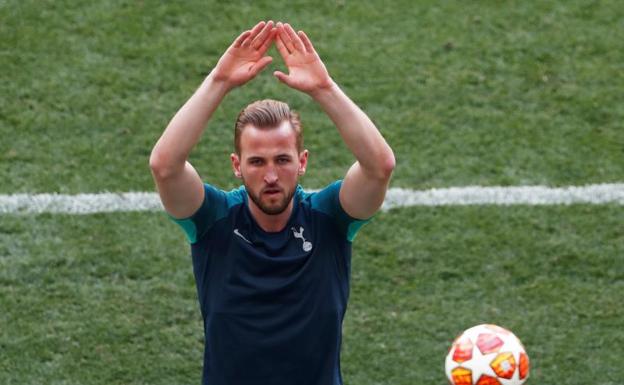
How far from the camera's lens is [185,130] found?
16.3ft

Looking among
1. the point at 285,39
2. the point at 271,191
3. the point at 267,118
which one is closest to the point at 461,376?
the point at 271,191

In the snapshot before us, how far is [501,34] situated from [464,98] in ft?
2.83

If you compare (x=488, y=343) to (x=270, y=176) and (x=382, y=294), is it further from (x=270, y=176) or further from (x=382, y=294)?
(x=382, y=294)

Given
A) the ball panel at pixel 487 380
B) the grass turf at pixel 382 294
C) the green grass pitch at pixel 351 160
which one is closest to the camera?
the ball panel at pixel 487 380

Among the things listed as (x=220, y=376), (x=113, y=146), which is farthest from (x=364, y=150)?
(x=113, y=146)

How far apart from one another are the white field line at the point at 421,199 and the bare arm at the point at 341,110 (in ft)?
10.9

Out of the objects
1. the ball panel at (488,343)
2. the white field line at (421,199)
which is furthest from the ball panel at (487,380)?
the white field line at (421,199)

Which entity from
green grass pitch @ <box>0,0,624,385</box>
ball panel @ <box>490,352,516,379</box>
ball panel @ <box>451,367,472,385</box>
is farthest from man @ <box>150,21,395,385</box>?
green grass pitch @ <box>0,0,624,385</box>

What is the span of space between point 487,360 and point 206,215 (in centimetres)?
132

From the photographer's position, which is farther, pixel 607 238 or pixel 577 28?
pixel 577 28

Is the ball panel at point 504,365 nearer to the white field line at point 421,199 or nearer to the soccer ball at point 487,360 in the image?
the soccer ball at point 487,360

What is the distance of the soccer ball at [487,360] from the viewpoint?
544 cm

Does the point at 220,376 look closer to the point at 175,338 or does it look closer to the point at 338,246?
the point at 338,246

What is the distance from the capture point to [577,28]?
9.99 metres
